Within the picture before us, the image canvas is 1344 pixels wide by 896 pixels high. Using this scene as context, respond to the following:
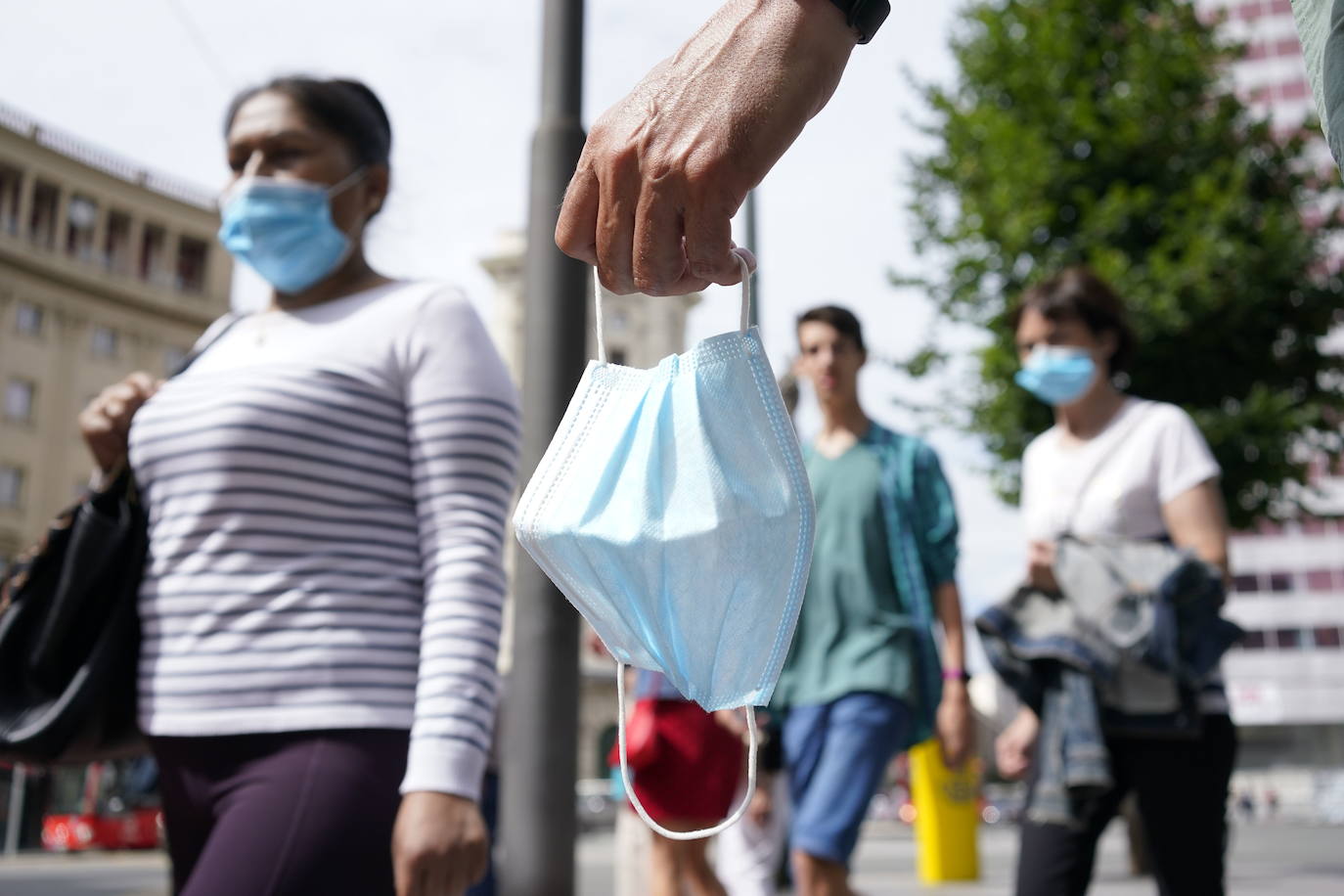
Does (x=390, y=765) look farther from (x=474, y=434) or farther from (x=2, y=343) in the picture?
(x=2, y=343)

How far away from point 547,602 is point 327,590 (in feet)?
13.0

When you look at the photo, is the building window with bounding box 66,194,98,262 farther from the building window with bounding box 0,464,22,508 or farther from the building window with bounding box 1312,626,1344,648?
the building window with bounding box 1312,626,1344,648

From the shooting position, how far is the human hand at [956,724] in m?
4.30

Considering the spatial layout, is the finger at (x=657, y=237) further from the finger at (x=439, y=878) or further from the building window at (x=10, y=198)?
the building window at (x=10, y=198)

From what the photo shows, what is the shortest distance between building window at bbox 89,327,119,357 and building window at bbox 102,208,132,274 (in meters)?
2.27

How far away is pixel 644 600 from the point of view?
1432mm

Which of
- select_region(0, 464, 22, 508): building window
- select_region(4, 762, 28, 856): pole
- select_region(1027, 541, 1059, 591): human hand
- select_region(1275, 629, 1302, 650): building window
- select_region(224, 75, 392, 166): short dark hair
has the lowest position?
select_region(4, 762, 28, 856): pole

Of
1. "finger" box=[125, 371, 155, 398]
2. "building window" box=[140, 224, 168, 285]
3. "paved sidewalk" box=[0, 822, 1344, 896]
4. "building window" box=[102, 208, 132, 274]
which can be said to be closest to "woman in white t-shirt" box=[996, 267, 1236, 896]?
"finger" box=[125, 371, 155, 398]

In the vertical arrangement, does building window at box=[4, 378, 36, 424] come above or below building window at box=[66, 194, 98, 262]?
below

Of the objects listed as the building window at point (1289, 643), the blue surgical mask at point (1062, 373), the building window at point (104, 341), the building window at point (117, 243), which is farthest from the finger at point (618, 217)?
the building window at point (1289, 643)

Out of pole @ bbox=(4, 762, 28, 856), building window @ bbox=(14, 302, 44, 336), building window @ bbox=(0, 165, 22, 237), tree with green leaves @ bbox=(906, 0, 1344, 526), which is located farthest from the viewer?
building window @ bbox=(14, 302, 44, 336)

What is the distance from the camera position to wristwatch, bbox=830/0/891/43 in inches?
55.5

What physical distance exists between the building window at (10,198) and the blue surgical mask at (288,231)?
4659 centimetres

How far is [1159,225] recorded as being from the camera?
15141 millimetres
